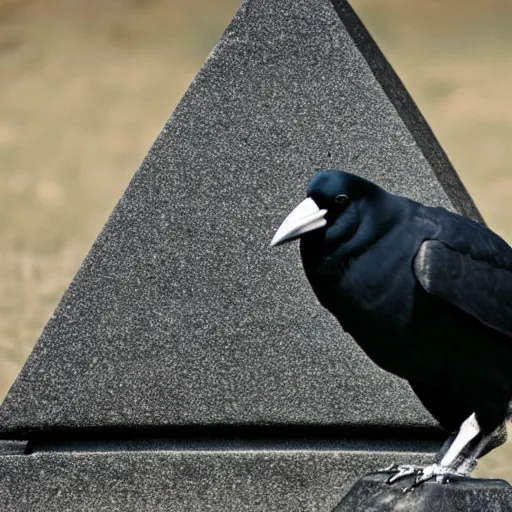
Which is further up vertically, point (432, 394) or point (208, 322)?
point (432, 394)

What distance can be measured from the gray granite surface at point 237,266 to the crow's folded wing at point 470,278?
1493 mm

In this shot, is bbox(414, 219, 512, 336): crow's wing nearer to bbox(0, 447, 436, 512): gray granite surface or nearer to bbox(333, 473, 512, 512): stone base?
bbox(333, 473, 512, 512): stone base

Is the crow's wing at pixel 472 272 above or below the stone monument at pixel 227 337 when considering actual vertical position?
above

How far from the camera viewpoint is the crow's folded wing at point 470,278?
396 cm

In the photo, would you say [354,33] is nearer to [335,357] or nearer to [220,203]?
[220,203]

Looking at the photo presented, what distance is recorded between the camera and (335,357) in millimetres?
5547

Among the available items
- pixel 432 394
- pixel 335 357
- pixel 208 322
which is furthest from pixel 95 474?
pixel 432 394

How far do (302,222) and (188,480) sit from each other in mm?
2074

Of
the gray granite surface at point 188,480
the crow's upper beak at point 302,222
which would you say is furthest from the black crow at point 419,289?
the gray granite surface at point 188,480

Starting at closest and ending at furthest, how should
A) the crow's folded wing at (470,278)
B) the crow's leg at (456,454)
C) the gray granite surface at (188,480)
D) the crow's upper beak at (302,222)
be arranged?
the crow's upper beak at (302,222) → the crow's folded wing at (470,278) → the crow's leg at (456,454) → the gray granite surface at (188,480)

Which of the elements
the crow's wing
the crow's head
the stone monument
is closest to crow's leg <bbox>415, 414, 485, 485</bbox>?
the crow's wing

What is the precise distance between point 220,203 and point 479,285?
1923 millimetres

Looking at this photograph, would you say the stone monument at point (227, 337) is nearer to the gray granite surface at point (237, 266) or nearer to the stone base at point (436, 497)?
the gray granite surface at point (237, 266)

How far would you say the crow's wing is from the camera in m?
3.96
